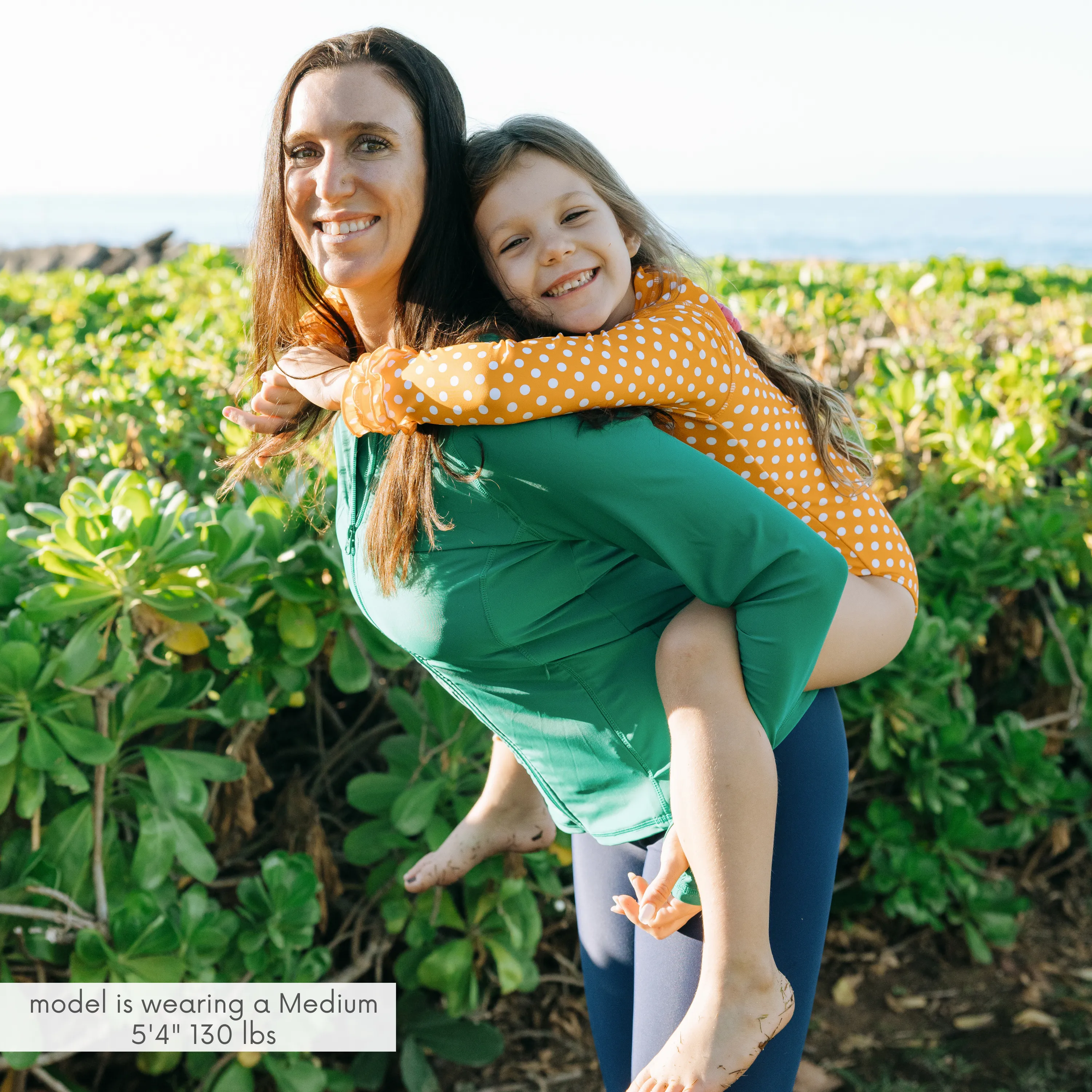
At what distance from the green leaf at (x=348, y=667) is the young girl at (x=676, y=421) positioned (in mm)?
443

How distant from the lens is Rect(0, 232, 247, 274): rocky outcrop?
533 inches

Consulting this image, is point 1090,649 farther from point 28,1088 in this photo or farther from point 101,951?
point 28,1088

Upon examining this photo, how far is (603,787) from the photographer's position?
160cm

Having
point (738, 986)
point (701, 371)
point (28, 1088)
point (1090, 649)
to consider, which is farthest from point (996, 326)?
point (28, 1088)

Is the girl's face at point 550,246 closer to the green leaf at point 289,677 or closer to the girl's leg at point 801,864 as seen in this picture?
the girl's leg at point 801,864

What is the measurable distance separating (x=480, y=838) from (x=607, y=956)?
0.36 m

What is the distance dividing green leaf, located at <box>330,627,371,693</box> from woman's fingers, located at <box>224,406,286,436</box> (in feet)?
1.92

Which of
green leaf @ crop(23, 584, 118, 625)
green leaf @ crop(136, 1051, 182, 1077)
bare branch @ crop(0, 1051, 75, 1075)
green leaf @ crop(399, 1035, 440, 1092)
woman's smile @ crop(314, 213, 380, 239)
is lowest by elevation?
green leaf @ crop(399, 1035, 440, 1092)

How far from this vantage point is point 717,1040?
1.33 metres

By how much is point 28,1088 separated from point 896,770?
2422 mm

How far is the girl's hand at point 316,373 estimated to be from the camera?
1.64 metres

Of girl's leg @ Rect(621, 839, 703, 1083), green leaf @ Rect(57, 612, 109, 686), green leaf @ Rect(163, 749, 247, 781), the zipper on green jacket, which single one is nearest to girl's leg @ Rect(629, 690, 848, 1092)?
girl's leg @ Rect(621, 839, 703, 1083)

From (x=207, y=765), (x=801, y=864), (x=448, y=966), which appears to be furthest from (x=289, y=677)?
(x=801, y=864)

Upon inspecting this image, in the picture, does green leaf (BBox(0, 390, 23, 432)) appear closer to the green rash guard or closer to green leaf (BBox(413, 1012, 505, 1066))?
the green rash guard
